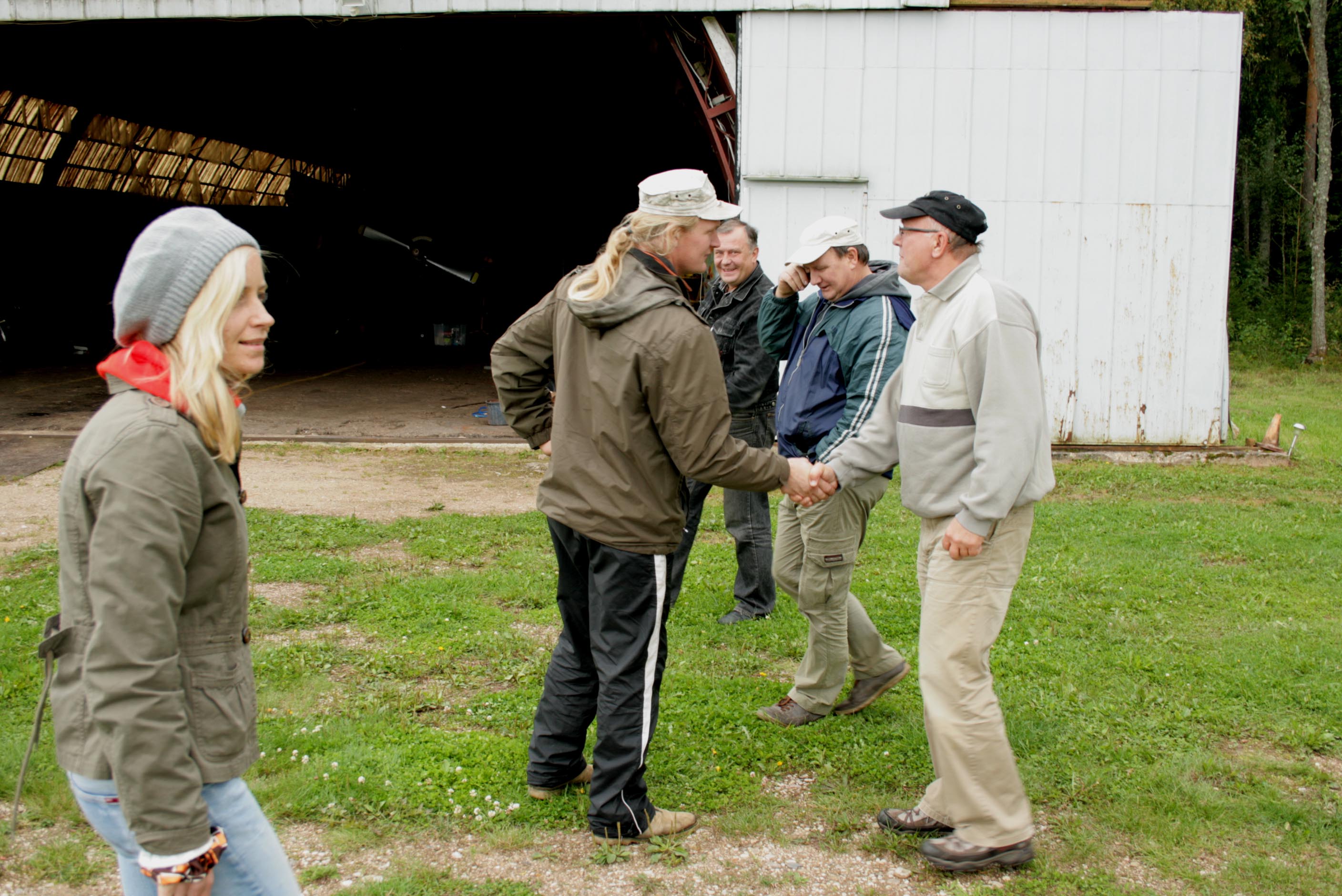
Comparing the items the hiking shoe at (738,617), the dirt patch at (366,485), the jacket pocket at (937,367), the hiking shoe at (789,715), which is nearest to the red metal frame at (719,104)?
the dirt patch at (366,485)

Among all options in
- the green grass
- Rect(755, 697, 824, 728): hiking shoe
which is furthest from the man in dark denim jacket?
Rect(755, 697, 824, 728): hiking shoe

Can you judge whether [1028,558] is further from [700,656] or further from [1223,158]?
[1223,158]

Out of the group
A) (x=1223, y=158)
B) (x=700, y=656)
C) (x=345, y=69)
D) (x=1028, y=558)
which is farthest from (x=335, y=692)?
(x=345, y=69)

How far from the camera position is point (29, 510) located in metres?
7.68

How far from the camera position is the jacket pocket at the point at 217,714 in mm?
1844

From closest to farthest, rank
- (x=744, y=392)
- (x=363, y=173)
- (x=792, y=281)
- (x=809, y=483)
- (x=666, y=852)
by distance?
(x=666, y=852) < (x=809, y=483) < (x=792, y=281) < (x=744, y=392) < (x=363, y=173)

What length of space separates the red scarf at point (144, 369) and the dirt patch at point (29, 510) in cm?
520

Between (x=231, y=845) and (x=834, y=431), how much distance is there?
2534 mm

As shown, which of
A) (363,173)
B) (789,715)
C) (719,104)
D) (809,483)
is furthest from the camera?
(363,173)

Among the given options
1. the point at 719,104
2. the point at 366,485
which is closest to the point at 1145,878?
the point at 366,485

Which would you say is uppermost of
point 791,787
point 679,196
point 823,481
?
point 679,196

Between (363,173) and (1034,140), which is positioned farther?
(363,173)

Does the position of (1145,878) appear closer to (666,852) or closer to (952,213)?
(666,852)

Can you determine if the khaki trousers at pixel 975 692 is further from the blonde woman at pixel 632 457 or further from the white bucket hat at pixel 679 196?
the white bucket hat at pixel 679 196
